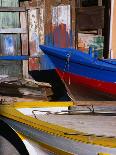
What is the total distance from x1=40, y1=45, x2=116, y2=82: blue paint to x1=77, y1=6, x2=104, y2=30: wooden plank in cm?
156

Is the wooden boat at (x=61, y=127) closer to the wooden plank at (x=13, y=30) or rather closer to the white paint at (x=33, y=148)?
the white paint at (x=33, y=148)

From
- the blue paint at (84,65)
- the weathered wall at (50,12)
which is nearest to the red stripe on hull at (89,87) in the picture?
the blue paint at (84,65)

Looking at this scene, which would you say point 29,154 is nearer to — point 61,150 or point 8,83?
point 61,150

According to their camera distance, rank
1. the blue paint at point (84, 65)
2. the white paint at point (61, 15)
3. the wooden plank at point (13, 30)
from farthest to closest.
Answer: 1. the white paint at point (61, 15)
2. the wooden plank at point (13, 30)
3. the blue paint at point (84, 65)

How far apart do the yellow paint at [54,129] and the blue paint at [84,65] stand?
8.21 feet

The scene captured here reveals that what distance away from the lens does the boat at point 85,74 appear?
330 inches

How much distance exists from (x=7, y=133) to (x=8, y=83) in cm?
248

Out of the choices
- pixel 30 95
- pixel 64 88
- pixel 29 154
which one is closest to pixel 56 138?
pixel 29 154

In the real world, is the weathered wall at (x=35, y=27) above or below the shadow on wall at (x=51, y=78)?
above

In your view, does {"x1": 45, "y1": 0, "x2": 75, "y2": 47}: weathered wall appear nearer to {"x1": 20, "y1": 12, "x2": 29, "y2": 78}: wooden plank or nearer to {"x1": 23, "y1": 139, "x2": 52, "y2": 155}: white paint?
{"x1": 20, "y1": 12, "x2": 29, "y2": 78}: wooden plank

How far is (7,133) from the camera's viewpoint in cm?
671

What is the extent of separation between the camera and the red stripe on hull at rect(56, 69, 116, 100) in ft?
28.2

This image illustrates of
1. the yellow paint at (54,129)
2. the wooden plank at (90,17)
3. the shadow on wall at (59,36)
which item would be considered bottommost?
the yellow paint at (54,129)

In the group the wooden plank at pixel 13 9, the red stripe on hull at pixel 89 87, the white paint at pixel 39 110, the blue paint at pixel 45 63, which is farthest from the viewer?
the blue paint at pixel 45 63
